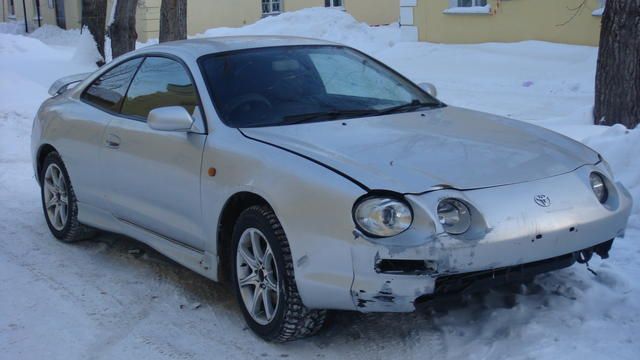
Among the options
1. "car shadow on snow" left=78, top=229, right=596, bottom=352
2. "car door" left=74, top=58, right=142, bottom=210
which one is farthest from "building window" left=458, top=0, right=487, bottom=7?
"car shadow on snow" left=78, top=229, right=596, bottom=352

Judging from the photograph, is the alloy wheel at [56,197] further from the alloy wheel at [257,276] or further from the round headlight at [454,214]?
the round headlight at [454,214]

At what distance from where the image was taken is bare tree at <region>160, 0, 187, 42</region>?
12086mm

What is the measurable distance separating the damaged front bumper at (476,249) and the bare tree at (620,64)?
3678 mm

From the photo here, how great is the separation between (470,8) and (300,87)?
10960 mm

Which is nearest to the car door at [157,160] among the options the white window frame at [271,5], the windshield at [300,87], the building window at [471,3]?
the windshield at [300,87]

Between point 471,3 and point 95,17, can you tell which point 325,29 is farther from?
point 95,17

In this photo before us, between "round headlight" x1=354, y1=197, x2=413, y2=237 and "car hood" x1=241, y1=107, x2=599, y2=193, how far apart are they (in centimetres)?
7

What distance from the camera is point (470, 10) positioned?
15.1 meters

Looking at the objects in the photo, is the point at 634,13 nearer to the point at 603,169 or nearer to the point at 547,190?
the point at 603,169

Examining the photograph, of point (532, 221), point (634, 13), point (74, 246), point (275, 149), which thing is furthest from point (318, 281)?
point (634, 13)

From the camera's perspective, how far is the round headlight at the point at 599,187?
164 inches

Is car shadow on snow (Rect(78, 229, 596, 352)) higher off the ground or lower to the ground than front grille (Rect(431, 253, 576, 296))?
lower

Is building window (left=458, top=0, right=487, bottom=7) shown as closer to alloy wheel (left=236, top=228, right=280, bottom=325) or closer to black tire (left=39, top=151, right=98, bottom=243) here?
black tire (left=39, top=151, right=98, bottom=243)

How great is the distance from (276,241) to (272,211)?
166 millimetres
